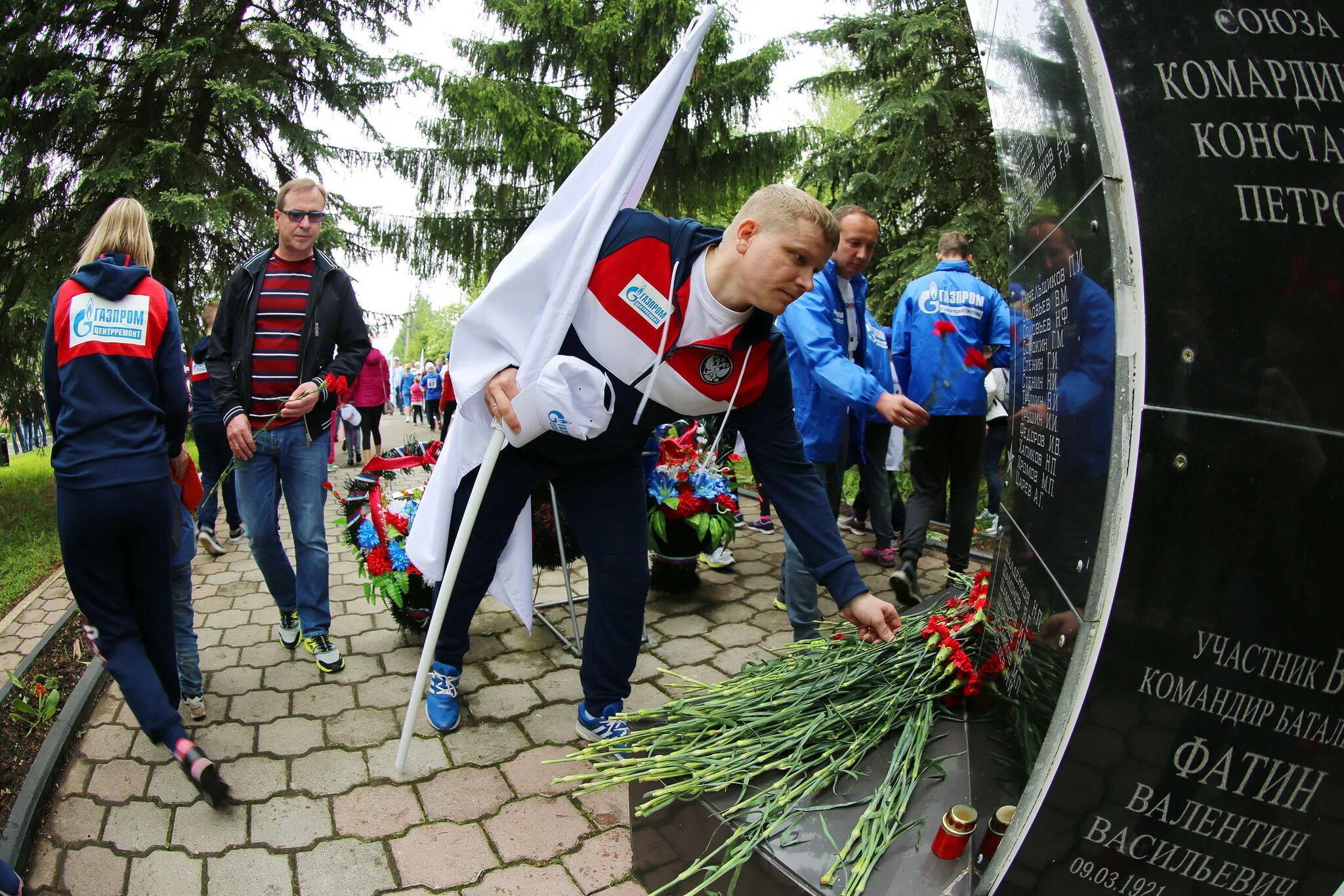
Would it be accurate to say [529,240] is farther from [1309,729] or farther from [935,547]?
[935,547]

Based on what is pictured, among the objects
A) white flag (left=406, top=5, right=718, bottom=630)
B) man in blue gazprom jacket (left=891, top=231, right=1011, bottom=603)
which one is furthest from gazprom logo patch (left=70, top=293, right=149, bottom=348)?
man in blue gazprom jacket (left=891, top=231, right=1011, bottom=603)

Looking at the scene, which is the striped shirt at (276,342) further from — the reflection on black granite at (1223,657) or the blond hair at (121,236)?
the reflection on black granite at (1223,657)

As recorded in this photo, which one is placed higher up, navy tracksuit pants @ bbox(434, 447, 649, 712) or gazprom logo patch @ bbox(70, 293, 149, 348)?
gazprom logo patch @ bbox(70, 293, 149, 348)

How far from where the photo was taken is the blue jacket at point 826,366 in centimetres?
377

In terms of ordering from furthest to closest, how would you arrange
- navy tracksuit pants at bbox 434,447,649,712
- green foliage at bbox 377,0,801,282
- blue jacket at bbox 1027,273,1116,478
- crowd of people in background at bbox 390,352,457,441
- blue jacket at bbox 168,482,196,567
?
green foliage at bbox 377,0,801,282, crowd of people in background at bbox 390,352,457,441, blue jacket at bbox 168,482,196,567, navy tracksuit pants at bbox 434,447,649,712, blue jacket at bbox 1027,273,1116,478

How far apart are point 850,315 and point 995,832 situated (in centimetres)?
306

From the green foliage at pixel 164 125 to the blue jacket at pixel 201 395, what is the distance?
12.5 feet

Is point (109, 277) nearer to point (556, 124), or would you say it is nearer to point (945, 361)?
point (945, 361)

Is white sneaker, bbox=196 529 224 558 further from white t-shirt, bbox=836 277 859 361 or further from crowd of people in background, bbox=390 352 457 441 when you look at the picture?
white t-shirt, bbox=836 277 859 361

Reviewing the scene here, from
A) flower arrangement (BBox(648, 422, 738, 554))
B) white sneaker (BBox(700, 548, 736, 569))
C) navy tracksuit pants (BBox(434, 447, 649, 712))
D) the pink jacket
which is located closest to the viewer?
navy tracksuit pants (BBox(434, 447, 649, 712))

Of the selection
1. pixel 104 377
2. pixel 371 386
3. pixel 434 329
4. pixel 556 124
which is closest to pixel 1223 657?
pixel 104 377

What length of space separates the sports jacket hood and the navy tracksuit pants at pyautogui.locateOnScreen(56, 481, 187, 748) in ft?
2.06

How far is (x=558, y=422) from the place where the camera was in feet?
8.32

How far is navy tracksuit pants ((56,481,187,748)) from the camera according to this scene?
2791 mm
